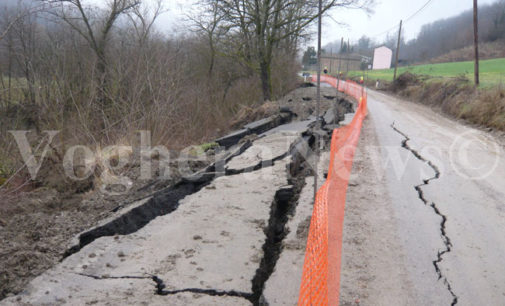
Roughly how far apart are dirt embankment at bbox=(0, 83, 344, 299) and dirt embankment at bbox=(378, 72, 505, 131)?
9.78m

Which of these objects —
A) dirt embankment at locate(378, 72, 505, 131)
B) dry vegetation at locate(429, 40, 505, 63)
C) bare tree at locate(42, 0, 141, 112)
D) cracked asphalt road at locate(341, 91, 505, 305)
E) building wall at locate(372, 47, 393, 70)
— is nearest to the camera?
cracked asphalt road at locate(341, 91, 505, 305)

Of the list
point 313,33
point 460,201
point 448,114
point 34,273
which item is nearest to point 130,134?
point 34,273

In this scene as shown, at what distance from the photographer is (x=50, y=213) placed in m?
3.88

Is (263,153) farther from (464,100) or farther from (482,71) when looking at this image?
(482,71)

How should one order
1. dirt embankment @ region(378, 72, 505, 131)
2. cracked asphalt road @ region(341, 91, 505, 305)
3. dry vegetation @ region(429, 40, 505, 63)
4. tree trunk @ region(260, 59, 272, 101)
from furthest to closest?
dry vegetation @ region(429, 40, 505, 63) → tree trunk @ region(260, 59, 272, 101) → dirt embankment @ region(378, 72, 505, 131) → cracked asphalt road @ region(341, 91, 505, 305)

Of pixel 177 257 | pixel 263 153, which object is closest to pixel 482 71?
pixel 263 153

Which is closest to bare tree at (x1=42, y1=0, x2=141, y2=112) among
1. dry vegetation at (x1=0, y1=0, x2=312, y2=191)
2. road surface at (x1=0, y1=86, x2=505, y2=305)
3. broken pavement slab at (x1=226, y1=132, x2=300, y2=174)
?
dry vegetation at (x1=0, y1=0, x2=312, y2=191)

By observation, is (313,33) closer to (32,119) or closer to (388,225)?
(32,119)

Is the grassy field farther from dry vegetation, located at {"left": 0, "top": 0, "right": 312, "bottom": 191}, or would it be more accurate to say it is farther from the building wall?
the building wall

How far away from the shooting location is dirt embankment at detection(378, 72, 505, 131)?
10.7 metres

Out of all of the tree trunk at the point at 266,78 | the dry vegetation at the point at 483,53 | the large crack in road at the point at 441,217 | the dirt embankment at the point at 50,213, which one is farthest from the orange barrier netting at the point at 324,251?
the dry vegetation at the point at 483,53

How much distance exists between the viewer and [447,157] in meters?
6.61

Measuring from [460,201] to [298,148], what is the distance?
2.92 m

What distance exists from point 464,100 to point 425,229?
12829 mm
